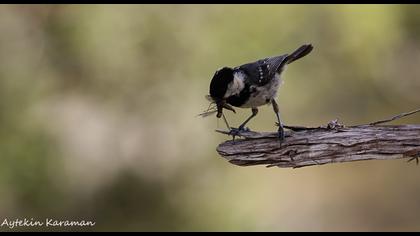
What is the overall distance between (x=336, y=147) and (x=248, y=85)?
1.08 m

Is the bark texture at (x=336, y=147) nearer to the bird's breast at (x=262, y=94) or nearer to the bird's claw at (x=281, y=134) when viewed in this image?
the bird's claw at (x=281, y=134)

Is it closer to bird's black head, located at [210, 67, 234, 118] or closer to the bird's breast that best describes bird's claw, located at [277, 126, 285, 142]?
bird's black head, located at [210, 67, 234, 118]

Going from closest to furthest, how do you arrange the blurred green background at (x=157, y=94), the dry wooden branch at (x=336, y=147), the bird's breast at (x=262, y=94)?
the dry wooden branch at (x=336, y=147) < the bird's breast at (x=262, y=94) < the blurred green background at (x=157, y=94)

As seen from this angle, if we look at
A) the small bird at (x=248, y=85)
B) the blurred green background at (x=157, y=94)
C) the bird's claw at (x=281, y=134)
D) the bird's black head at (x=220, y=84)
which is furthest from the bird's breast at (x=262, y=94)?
the blurred green background at (x=157, y=94)

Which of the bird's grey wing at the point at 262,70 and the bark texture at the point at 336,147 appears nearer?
the bark texture at the point at 336,147

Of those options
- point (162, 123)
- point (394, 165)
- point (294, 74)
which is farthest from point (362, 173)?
point (162, 123)

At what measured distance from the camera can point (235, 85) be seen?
146 inches

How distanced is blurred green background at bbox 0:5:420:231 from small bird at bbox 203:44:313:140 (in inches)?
105

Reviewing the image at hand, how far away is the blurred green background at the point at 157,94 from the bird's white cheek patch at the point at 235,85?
10.0 ft

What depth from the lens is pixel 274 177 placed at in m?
8.09

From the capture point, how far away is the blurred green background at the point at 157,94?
7.16 metres

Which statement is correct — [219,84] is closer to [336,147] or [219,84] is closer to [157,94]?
[336,147]

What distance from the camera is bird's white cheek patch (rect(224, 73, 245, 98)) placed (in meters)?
3.60

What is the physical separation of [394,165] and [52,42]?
4.60m
